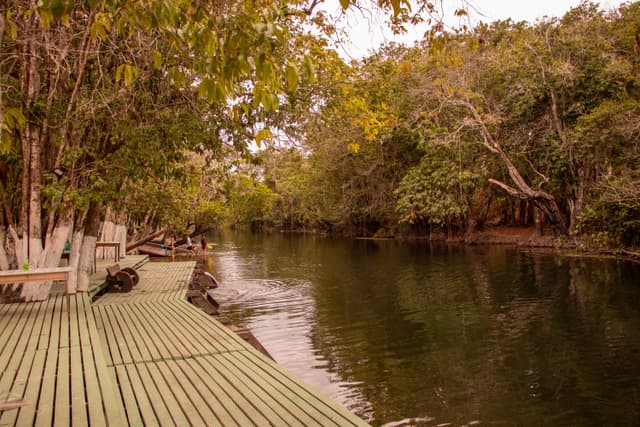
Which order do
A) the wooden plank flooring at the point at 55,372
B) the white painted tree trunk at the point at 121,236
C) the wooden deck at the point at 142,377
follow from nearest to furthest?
the wooden plank flooring at the point at 55,372
the wooden deck at the point at 142,377
the white painted tree trunk at the point at 121,236

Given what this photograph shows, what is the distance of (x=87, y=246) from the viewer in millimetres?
10836

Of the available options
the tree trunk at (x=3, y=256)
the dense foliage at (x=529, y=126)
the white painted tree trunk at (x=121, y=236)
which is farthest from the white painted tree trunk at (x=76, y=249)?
the white painted tree trunk at (x=121, y=236)

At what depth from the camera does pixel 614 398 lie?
647cm

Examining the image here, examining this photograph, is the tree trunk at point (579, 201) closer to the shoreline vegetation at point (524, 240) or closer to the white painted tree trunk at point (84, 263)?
the shoreline vegetation at point (524, 240)

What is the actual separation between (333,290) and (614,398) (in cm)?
1028

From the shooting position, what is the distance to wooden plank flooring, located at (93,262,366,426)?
12.8ft

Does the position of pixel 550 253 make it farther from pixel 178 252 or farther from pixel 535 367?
pixel 178 252

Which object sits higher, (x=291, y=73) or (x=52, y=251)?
(x=291, y=73)

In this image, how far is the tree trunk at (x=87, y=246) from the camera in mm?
10219

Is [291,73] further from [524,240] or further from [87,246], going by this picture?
[524,240]

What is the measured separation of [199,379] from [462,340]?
6.16 metres

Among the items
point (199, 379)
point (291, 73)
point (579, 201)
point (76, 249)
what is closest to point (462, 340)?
Answer: point (199, 379)

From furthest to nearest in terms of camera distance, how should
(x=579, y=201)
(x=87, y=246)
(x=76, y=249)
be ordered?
1. (x=579, y=201)
2. (x=87, y=246)
3. (x=76, y=249)

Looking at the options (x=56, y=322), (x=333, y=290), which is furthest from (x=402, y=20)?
(x=333, y=290)
